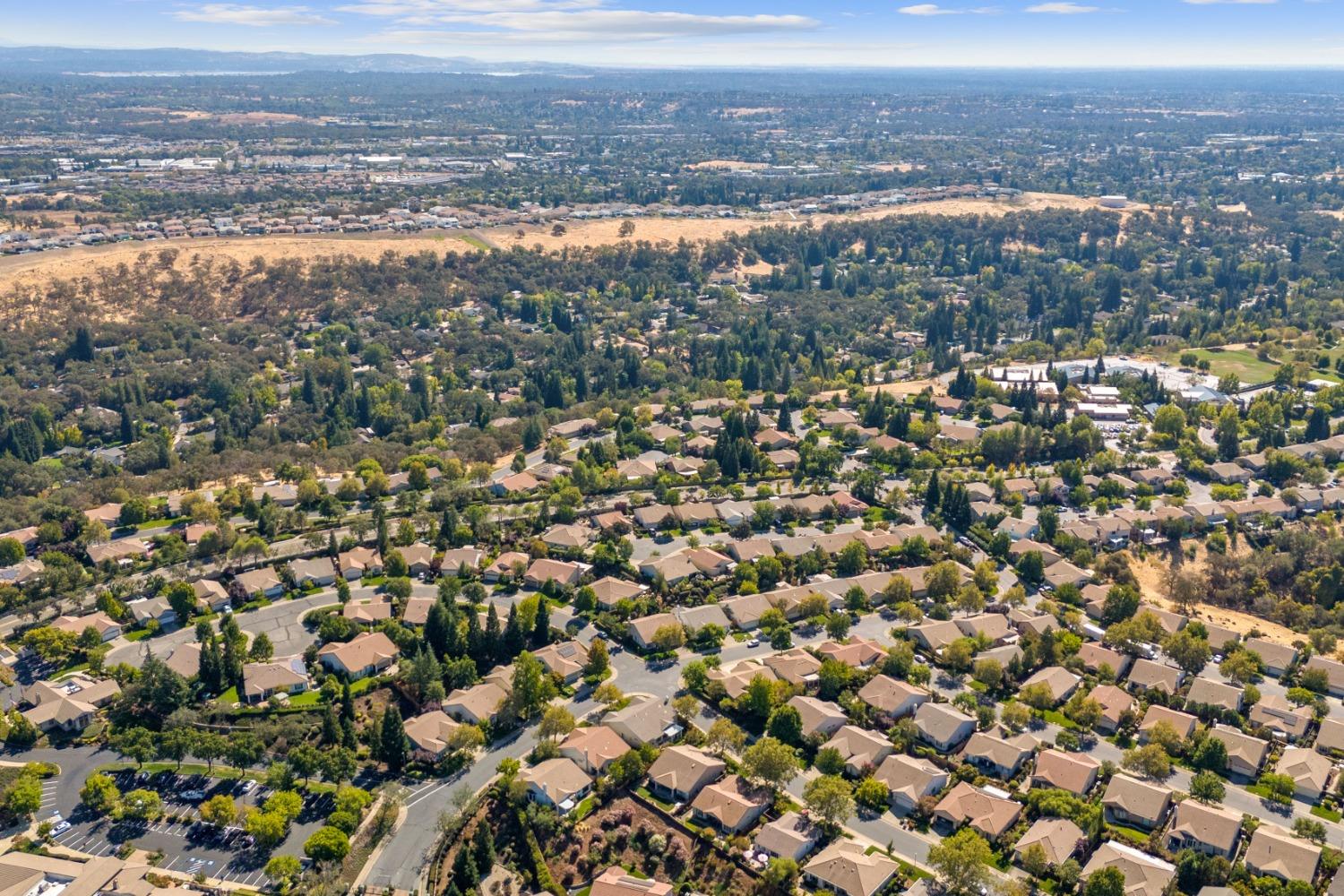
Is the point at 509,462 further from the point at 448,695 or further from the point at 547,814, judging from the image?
the point at 547,814

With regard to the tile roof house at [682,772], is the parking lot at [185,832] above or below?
below

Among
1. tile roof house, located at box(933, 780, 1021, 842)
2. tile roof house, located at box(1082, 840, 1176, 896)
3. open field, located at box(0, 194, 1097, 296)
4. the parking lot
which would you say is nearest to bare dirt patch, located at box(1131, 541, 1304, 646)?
tile roof house, located at box(1082, 840, 1176, 896)

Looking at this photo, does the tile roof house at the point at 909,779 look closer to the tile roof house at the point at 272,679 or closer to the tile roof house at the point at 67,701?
the tile roof house at the point at 272,679

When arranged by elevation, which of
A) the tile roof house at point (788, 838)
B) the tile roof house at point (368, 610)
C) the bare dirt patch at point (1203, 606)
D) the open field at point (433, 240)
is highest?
the open field at point (433, 240)

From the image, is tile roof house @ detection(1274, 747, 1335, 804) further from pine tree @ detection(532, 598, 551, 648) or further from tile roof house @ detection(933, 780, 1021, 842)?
pine tree @ detection(532, 598, 551, 648)

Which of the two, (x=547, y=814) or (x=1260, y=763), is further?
(x=1260, y=763)

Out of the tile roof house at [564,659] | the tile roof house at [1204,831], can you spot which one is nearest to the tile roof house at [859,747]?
the tile roof house at [1204,831]

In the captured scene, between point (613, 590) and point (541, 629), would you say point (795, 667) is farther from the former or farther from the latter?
point (541, 629)

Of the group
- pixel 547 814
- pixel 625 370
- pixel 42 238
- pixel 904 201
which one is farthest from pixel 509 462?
pixel 904 201
